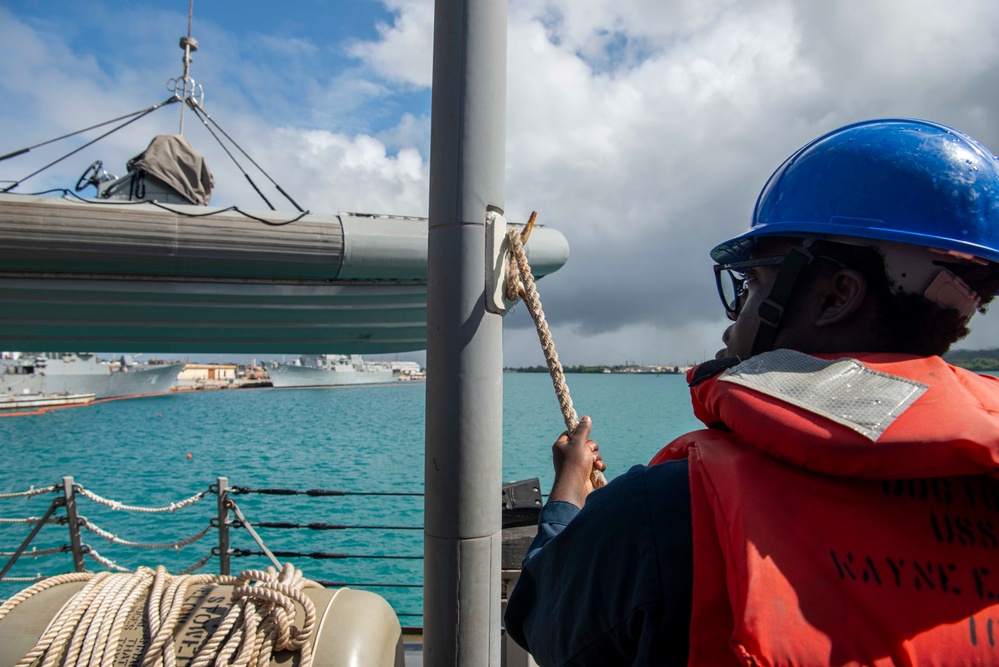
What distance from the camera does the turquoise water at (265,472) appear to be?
35.3ft

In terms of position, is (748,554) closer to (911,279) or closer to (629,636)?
(629,636)

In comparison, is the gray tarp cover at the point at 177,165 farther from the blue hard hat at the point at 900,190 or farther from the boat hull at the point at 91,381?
the boat hull at the point at 91,381

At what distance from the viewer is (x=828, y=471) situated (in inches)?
28.7

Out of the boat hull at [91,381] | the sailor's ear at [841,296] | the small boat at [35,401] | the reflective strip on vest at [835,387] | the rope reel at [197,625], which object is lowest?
the small boat at [35,401]

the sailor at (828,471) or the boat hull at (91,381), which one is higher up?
the sailor at (828,471)

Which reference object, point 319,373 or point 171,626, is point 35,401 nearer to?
point 319,373

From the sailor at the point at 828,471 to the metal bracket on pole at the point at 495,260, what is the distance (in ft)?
2.80

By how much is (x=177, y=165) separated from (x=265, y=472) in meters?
16.8

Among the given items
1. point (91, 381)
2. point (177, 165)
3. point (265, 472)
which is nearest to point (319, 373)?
point (91, 381)

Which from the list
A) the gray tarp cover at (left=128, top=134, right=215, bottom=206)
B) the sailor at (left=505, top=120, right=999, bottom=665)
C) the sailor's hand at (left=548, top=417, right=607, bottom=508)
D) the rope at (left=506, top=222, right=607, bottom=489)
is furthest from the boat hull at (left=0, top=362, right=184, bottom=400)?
the sailor at (left=505, top=120, right=999, bottom=665)

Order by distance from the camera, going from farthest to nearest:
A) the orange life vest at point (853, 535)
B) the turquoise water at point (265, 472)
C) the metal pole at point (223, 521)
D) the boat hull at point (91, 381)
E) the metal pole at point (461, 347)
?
the boat hull at point (91, 381)
the turquoise water at point (265, 472)
the metal pole at point (223, 521)
the metal pole at point (461, 347)
the orange life vest at point (853, 535)

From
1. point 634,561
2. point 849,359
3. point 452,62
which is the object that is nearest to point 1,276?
point 452,62

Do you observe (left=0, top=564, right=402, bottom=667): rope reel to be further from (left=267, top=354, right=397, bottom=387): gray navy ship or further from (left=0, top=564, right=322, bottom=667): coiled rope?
(left=267, top=354, right=397, bottom=387): gray navy ship

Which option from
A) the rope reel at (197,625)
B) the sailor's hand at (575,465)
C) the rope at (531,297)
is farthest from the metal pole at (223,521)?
the sailor's hand at (575,465)
